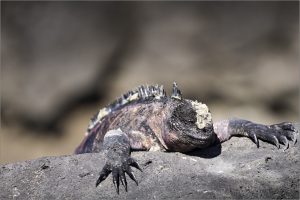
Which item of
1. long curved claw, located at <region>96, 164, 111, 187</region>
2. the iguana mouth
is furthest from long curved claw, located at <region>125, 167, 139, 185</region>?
the iguana mouth

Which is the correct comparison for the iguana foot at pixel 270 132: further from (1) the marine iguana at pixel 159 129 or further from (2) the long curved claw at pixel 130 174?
(2) the long curved claw at pixel 130 174

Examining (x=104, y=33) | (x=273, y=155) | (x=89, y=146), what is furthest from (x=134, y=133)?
(x=104, y=33)

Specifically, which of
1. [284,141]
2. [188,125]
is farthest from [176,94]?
[284,141]

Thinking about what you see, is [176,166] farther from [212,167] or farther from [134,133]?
[134,133]

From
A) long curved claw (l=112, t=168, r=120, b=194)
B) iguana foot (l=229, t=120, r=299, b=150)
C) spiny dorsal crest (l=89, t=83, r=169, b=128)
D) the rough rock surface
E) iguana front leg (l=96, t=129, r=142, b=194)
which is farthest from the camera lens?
spiny dorsal crest (l=89, t=83, r=169, b=128)

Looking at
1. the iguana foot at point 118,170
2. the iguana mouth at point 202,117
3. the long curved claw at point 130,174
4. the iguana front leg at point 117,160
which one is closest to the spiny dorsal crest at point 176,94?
the iguana mouth at point 202,117

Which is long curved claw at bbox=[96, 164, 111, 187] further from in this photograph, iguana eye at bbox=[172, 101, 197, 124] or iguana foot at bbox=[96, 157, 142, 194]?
iguana eye at bbox=[172, 101, 197, 124]
